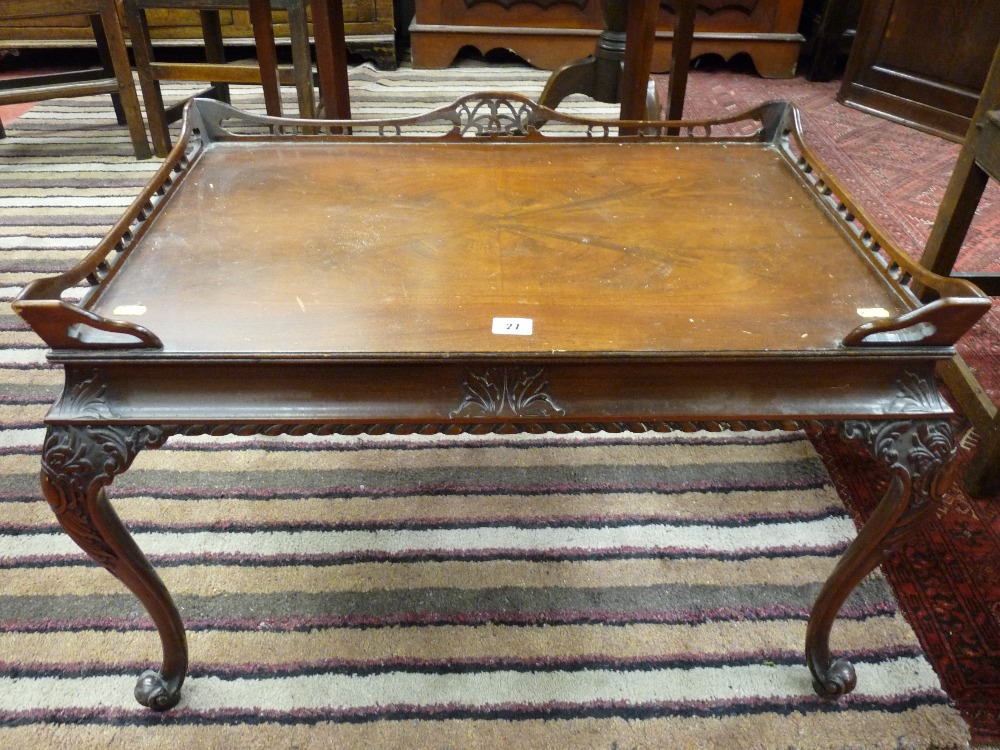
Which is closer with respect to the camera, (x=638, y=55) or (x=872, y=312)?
(x=872, y=312)

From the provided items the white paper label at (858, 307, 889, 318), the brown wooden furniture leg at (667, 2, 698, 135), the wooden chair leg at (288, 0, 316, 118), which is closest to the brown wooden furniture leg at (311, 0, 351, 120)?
the wooden chair leg at (288, 0, 316, 118)

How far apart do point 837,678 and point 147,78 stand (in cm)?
242

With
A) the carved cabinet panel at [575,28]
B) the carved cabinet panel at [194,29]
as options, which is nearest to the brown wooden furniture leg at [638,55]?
the carved cabinet panel at [575,28]

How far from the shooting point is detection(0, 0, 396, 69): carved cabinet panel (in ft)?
9.56

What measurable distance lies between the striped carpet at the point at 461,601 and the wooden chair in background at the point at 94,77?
129cm

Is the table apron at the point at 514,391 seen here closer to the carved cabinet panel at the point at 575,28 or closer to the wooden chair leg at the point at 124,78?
the wooden chair leg at the point at 124,78

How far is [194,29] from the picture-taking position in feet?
9.84

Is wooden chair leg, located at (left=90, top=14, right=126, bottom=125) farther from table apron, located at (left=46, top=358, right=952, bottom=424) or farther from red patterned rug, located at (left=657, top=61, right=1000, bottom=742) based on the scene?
red patterned rug, located at (left=657, top=61, right=1000, bottom=742)

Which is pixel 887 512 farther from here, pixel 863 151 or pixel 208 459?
pixel 863 151

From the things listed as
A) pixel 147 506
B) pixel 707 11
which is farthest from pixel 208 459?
pixel 707 11

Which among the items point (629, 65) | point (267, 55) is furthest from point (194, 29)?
point (629, 65)

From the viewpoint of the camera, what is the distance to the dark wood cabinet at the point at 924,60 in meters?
2.44

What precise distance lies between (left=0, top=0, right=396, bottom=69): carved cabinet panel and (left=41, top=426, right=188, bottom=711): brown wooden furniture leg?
2.72 meters

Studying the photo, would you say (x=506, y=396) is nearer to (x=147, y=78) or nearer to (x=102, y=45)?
(x=147, y=78)
